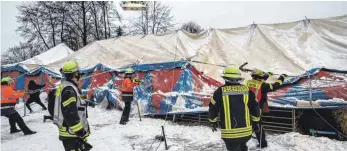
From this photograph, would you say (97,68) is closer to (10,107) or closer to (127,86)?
(127,86)

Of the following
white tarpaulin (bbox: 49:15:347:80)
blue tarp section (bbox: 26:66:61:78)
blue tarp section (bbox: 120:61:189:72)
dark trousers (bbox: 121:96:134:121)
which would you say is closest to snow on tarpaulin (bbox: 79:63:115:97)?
white tarpaulin (bbox: 49:15:347:80)

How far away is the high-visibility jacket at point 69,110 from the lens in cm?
351

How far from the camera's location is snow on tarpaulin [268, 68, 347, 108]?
5.83m

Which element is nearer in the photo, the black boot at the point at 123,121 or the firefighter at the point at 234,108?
the firefighter at the point at 234,108

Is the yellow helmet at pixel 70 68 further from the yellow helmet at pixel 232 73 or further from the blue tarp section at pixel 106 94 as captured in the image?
the blue tarp section at pixel 106 94

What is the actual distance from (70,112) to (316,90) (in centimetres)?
525

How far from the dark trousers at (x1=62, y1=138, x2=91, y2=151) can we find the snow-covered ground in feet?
7.00

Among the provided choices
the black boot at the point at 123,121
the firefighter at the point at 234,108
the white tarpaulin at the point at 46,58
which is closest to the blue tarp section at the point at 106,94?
the black boot at the point at 123,121

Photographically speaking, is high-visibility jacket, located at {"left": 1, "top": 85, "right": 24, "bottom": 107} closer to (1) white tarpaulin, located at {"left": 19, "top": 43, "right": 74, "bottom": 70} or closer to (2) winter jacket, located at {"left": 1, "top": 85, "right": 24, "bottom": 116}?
(2) winter jacket, located at {"left": 1, "top": 85, "right": 24, "bottom": 116}

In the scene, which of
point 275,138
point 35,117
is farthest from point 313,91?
point 35,117

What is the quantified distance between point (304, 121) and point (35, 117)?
9.18 meters

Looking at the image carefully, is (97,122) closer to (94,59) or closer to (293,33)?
(94,59)

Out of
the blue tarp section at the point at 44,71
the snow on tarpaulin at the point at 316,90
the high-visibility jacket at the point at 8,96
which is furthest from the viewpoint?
the blue tarp section at the point at 44,71

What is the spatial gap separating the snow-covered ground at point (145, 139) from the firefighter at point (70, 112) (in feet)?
7.28
